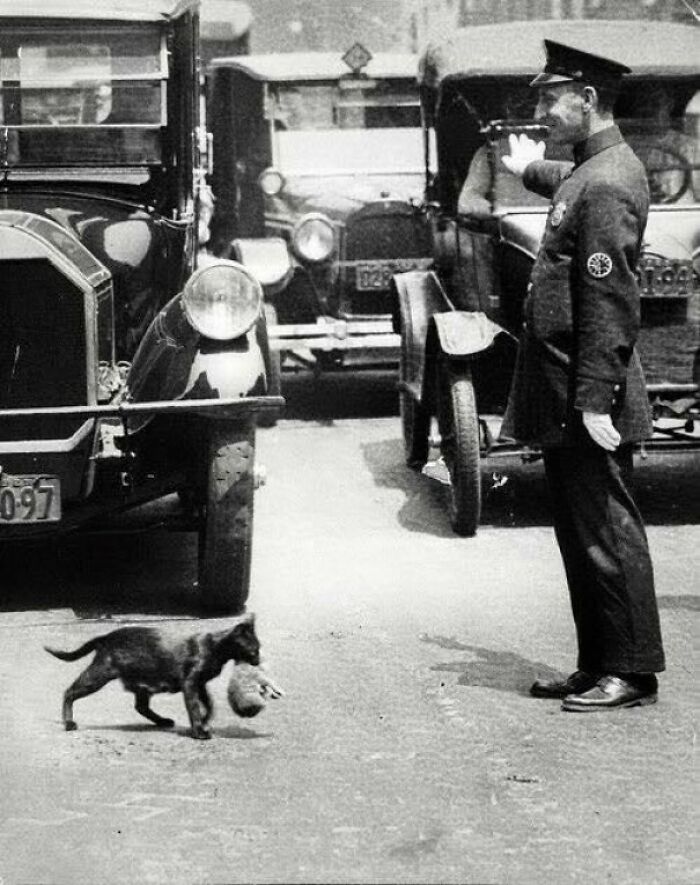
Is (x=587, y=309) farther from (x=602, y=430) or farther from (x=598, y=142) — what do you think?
(x=598, y=142)

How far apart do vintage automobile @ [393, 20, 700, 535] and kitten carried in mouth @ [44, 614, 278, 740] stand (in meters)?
3.19

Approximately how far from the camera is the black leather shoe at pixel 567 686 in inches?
202

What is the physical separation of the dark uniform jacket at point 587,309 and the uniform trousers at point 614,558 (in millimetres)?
116

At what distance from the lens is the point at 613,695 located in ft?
16.4

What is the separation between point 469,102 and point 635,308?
4.64m

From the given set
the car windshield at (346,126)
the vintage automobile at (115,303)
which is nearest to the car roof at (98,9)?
the vintage automobile at (115,303)

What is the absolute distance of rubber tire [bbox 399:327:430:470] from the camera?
902 centimetres

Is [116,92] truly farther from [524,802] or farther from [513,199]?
[524,802]

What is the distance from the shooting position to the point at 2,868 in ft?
12.2

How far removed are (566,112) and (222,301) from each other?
1.67m

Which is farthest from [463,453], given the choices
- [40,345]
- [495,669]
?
[495,669]

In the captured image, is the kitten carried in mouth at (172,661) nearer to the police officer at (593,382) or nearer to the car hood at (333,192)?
the police officer at (593,382)

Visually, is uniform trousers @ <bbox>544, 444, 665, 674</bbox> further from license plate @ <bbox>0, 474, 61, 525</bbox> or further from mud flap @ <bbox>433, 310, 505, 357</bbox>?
mud flap @ <bbox>433, 310, 505, 357</bbox>

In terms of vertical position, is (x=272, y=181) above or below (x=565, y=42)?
below
